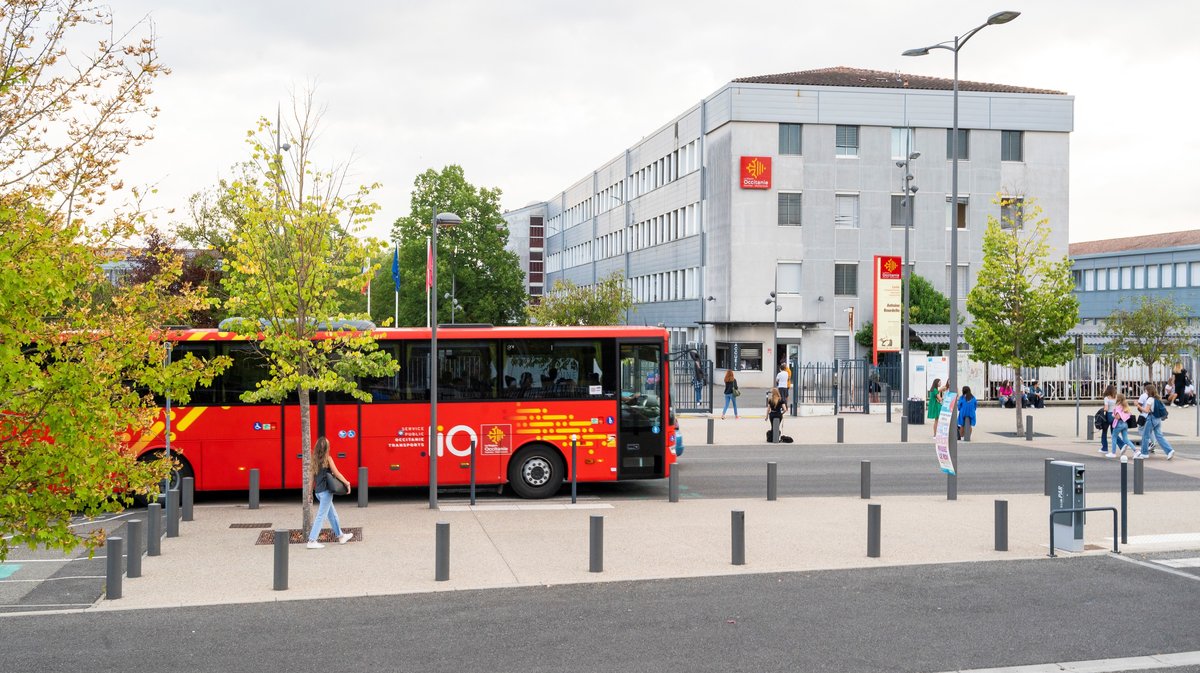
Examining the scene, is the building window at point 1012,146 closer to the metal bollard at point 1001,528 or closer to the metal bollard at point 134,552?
the metal bollard at point 1001,528

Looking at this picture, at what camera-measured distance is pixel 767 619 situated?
10133 millimetres

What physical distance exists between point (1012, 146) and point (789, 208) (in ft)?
44.1

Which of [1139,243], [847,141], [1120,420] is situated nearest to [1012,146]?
[847,141]

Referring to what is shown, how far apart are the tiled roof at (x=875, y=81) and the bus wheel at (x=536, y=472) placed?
44974mm

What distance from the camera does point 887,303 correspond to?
117 feet

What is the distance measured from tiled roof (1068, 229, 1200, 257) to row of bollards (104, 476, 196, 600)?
3100 inches

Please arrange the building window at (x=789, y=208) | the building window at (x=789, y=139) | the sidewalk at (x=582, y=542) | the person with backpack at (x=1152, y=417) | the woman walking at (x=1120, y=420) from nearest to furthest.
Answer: the sidewalk at (x=582, y=542), the woman walking at (x=1120, y=420), the person with backpack at (x=1152, y=417), the building window at (x=789, y=139), the building window at (x=789, y=208)

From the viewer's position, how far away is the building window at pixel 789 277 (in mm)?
59750

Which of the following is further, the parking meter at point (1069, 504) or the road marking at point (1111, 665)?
the parking meter at point (1069, 504)

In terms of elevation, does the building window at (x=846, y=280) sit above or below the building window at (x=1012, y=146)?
below

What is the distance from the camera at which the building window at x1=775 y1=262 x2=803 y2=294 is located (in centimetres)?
5975

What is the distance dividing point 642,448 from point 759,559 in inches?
225

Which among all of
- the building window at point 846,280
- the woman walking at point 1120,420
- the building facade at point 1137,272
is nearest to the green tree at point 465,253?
the building window at point 846,280

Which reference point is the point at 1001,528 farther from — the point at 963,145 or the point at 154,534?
the point at 963,145
